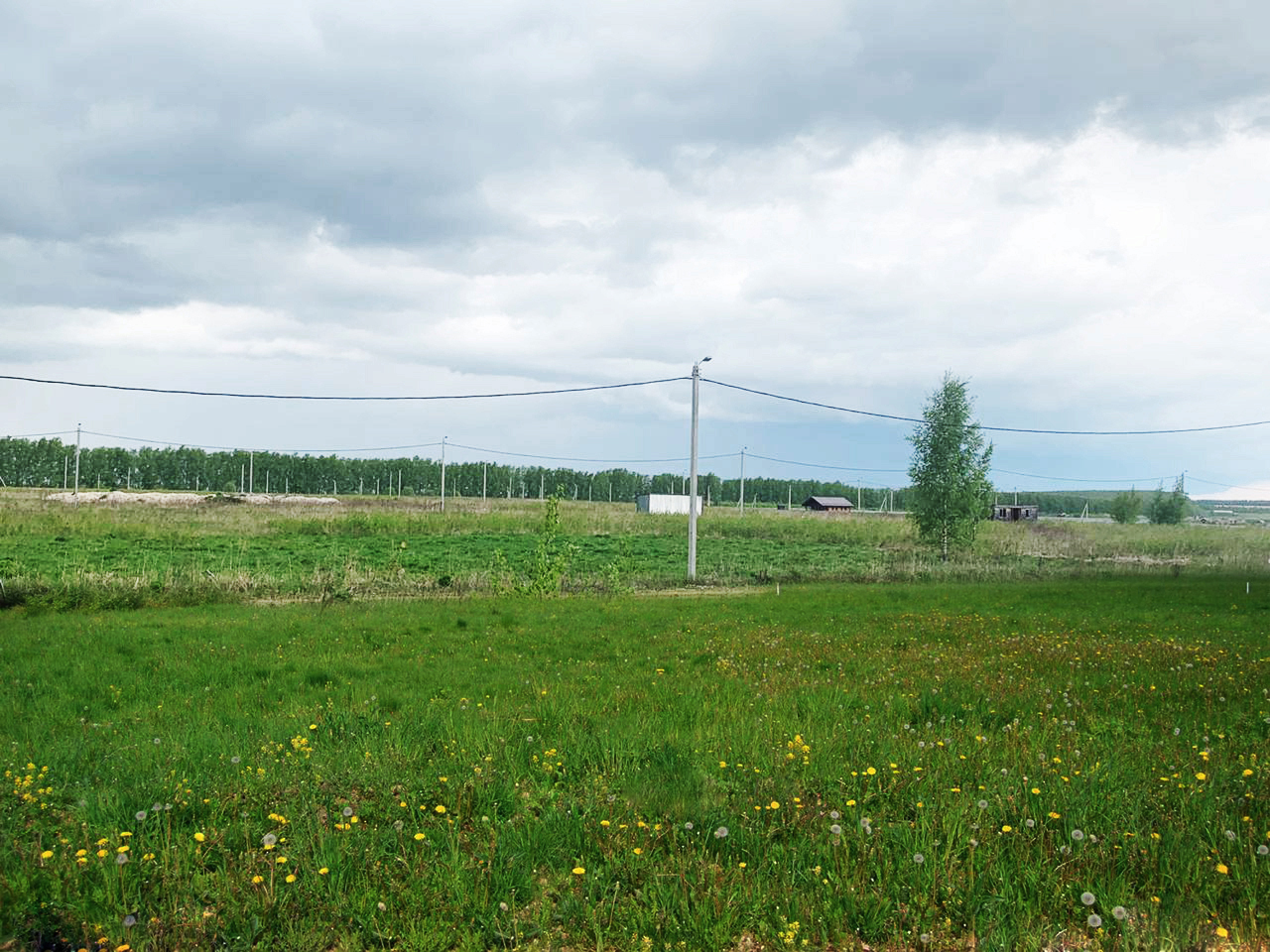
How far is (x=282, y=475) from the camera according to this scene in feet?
503

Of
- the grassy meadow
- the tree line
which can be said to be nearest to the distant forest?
the tree line

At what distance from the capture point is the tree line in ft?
457

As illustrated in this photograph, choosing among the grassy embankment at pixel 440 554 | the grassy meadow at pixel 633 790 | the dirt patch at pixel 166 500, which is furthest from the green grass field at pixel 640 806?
the dirt patch at pixel 166 500

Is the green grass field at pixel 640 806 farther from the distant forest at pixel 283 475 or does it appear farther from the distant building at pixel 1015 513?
the distant forest at pixel 283 475

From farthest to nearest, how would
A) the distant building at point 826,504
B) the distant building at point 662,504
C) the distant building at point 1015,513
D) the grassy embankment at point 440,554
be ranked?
the distant building at point 826,504 < the distant building at point 1015,513 < the distant building at point 662,504 < the grassy embankment at point 440,554

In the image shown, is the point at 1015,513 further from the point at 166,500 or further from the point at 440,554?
the point at 166,500

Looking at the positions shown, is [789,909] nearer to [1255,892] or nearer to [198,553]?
[1255,892]

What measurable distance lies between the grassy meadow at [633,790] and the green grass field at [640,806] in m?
0.03

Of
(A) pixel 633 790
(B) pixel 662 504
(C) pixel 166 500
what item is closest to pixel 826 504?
(B) pixel 662 504

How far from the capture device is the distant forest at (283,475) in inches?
5487

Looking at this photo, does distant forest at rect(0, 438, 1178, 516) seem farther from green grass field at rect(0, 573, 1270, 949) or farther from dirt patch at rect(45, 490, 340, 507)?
green grass field at rect(0, 573, 1270, 949)

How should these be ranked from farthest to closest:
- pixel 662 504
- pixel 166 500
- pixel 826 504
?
pixel 826 504 → pixel 662 504 → pixel 166 500

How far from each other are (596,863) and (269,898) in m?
1.90

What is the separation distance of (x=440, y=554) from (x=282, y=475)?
127 metres
